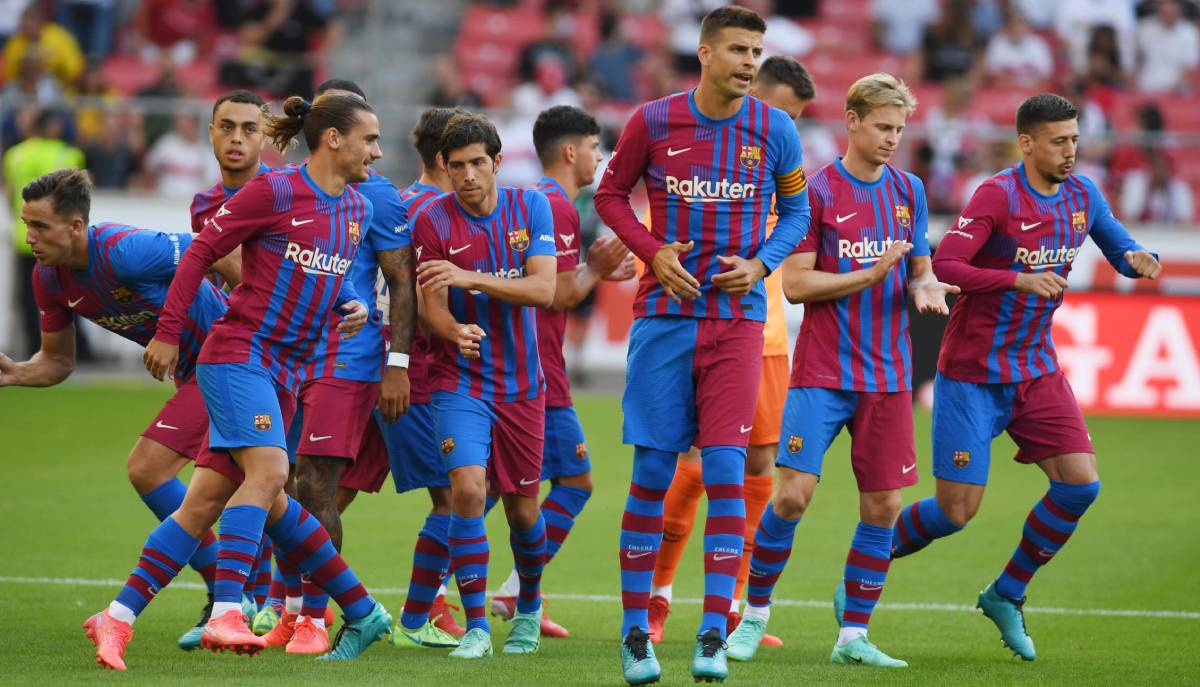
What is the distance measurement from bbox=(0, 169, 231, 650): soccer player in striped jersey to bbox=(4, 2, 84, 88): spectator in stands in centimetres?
1434

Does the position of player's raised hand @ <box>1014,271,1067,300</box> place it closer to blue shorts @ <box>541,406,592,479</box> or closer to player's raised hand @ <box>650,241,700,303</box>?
player's raised hand @ <box>650,241,700,303</box>

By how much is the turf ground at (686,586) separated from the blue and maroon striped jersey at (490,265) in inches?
45.7

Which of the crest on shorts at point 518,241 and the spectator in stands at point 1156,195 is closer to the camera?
the crest on shorts at point 518,241

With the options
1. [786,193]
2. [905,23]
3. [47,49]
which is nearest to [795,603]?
[786,193]

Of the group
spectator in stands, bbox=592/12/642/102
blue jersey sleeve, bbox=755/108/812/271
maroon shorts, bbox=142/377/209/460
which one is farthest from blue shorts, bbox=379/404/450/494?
spectator in stands, bbox=592/12/642/102

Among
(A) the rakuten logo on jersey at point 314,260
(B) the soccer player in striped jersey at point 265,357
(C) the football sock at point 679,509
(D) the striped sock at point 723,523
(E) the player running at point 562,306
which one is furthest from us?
(C) the football sock at point 679,509

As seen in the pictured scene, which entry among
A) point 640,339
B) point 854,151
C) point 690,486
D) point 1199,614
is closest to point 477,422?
point 640,339

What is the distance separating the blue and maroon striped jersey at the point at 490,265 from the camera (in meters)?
7.06

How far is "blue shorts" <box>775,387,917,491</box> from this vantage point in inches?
277

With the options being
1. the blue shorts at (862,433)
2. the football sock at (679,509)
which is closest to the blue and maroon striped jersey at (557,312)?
the football sock at (679,509)

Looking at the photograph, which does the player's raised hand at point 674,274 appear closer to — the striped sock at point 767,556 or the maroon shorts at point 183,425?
the striped sock at point 767,556

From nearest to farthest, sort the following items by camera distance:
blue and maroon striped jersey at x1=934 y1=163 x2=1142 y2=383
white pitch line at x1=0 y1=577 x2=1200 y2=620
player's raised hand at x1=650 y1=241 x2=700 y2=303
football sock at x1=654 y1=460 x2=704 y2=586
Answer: player's raised hand at x1=650 y1=241 x2=700 y2=303 → blue and maroon striped jersey at x1=934 y1=163 x2=1142 y2=383 → football sock at x1=654 y1=460 x2=704 y2=586 → white pitch line at x1=0 y1=577 x2=1200 y2=620

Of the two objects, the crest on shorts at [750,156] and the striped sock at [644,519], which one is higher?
the crest on shorts at [750,156]

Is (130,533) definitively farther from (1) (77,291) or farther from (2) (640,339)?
(2) (640,339)
